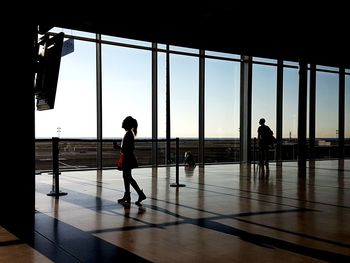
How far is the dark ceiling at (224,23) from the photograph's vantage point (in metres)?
7.14

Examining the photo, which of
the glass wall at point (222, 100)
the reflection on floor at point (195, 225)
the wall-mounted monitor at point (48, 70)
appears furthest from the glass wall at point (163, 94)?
the wall-mounted monitor at point (48, 70)

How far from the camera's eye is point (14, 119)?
5.09 meters

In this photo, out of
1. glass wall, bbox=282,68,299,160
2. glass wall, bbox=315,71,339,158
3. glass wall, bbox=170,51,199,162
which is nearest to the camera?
glass wall, bbox=170,51,199,162

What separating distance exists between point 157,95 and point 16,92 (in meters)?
8.09

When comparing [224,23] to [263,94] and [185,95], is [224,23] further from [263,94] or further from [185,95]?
[263,94]

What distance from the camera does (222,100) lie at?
1468 cm

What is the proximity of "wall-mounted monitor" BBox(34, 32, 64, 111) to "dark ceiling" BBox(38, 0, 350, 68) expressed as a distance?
1.33 metres

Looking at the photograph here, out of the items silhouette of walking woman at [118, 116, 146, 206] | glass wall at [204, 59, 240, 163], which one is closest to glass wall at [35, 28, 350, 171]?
glass wall at [204, 59, 240, 163]

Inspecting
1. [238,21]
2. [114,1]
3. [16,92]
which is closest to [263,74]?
[238,21]

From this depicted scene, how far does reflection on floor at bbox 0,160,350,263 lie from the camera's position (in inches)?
138

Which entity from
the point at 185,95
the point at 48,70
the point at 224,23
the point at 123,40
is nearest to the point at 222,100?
the point at 185,95

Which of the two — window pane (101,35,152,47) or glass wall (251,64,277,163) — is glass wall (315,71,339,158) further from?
window pane (101,35,152,47)

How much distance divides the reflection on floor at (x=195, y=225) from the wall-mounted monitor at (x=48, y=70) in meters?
1.49

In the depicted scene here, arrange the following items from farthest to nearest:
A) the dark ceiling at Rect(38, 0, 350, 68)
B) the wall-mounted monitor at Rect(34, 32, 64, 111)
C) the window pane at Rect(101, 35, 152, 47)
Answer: the window pane at Rect(101, 35, 152, 47) → the dark ceiling at Rect(38, 0, 350, 68) → the wall-mounted monitor at Rect(34, 32, 64, 111)
